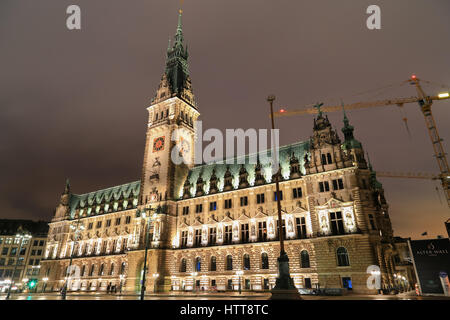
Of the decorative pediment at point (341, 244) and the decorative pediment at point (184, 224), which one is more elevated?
the decorative pediment at point (184, 224)

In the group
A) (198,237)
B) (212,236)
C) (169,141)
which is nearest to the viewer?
(212,236)

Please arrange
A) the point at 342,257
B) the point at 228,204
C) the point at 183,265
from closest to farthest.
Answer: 1. the point at 342,257
2. the point at 228,204
3. the point at 183,265

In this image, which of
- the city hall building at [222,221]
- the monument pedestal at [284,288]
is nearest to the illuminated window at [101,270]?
the city hall building at [222,221]

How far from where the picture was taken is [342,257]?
125 feet

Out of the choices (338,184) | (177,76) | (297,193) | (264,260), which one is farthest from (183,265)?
(177,76)

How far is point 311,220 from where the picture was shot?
42.0m

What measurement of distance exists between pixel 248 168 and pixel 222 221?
1173 cm

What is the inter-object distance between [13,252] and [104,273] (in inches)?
2165

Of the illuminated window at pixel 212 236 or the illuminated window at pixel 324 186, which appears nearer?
the illuminated window at pixel 324 186

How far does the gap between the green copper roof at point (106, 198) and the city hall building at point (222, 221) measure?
398 mm

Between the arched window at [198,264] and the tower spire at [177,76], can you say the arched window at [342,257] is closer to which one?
the arched window at [198,264]

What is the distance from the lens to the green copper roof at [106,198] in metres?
71.0

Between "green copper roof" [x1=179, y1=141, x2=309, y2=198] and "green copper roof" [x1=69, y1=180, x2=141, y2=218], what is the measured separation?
58.3ft

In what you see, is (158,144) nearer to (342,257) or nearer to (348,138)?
(348,138)
